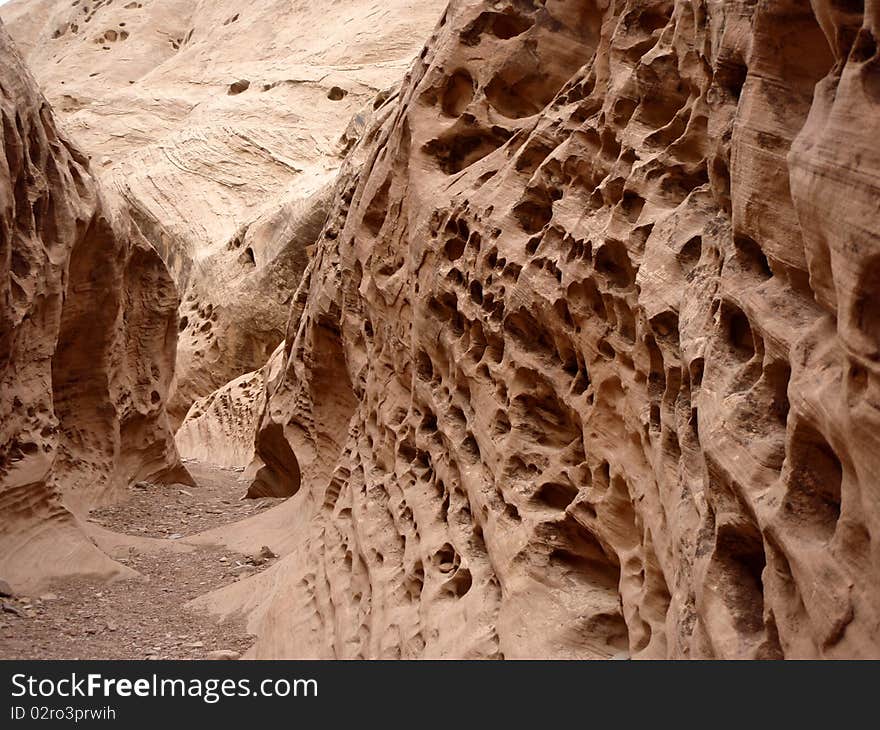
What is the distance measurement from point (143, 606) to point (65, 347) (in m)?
3.18

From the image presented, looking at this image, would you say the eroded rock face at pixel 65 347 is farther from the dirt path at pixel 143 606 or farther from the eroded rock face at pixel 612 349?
the eroded rock face at pixel 612 349

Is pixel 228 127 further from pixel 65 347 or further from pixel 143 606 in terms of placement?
pixel 143 606

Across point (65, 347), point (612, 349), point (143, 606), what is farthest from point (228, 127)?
point (612, 349)

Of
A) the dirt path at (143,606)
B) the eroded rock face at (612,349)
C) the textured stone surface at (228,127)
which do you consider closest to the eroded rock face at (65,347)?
the dirt path at (143,606)

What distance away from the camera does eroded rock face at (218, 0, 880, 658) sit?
7.43 ft

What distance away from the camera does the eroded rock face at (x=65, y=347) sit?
21.3ft

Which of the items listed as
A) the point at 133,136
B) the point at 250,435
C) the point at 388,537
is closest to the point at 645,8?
the point at 388,537

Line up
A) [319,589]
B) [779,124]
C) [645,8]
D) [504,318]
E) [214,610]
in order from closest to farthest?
[779,124]
[645,8]
[504,318]
[319,589]
[214,610]

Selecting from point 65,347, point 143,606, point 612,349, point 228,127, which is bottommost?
point 228,127

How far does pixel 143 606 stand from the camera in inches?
239

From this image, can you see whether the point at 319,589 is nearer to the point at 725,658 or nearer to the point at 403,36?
the point at 725,658

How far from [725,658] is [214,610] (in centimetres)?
409

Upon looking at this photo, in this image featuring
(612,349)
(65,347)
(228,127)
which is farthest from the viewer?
(228,127)

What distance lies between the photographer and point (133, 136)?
1939cm
